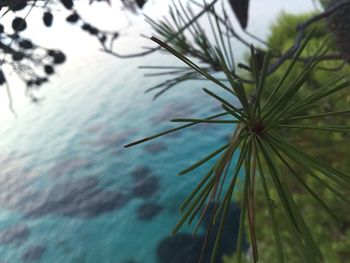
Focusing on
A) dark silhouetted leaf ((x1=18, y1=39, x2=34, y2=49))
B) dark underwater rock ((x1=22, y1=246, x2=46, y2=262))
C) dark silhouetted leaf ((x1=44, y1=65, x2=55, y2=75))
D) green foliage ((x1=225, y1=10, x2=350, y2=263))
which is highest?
dark silhouetted leaf ((x1=18, y1=39, x2=34, y2=49))

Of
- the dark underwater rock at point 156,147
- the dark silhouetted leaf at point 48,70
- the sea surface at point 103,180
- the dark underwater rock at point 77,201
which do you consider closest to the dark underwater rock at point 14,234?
the sea surface at point 103,180

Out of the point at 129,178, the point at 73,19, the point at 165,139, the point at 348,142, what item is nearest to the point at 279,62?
the point at 73,19

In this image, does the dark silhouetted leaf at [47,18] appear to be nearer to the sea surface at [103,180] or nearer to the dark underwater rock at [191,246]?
the sea surface at [103,180]

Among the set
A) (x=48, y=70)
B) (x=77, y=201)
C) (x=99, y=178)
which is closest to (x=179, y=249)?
(x=77, y=201)

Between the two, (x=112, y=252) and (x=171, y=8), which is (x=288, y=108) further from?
(x=112, y=252)

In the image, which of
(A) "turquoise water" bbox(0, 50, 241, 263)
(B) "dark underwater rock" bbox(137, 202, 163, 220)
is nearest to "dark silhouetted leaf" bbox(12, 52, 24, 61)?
(A) "turquoise water" bbox(0, 50, 241, 263)

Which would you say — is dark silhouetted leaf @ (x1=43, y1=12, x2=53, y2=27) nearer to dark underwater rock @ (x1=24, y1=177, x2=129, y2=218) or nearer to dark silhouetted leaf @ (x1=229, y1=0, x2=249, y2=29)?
dark silhouetted leaf @ (x1=229, y1=0, x2=249, y2=29)

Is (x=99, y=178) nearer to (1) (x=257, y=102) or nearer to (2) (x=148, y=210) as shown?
(2) (x=148, y=210)

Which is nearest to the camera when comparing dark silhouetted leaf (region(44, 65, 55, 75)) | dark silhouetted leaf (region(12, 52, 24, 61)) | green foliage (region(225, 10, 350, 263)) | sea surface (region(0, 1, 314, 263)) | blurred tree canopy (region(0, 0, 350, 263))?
blurred tree canopy (region(0, 0, 350, 263))
